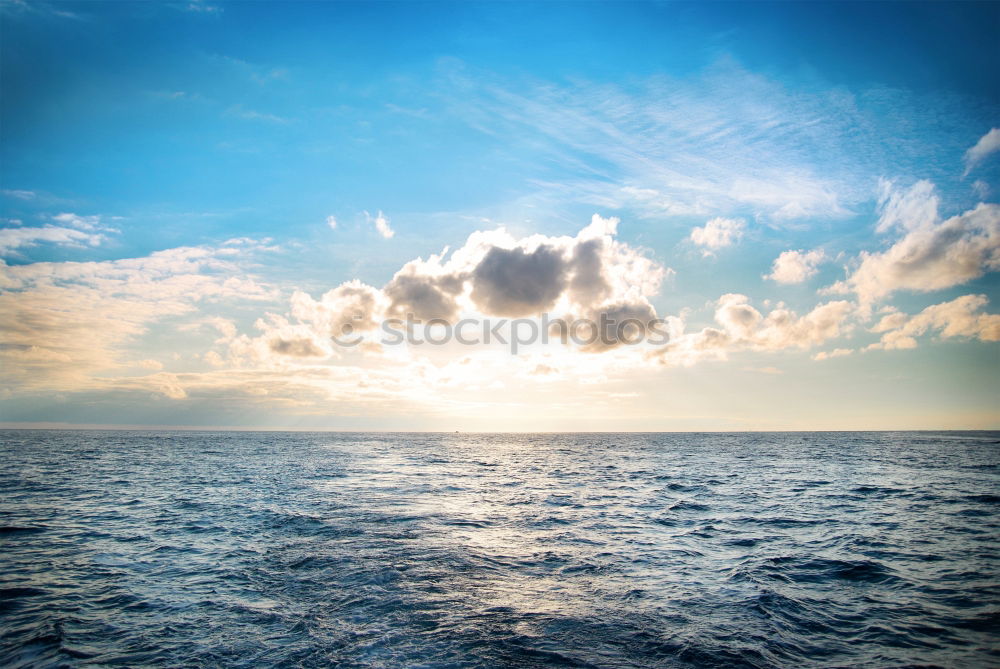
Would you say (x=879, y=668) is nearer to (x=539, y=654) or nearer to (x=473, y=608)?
(x=539, y=654)

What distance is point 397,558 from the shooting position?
1734cm

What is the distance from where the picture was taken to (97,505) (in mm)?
28875

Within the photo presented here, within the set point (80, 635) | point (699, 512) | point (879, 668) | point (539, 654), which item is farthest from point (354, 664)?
point (699, 512)

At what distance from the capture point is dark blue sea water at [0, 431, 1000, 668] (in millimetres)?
10445

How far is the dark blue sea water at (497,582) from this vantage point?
10.4m

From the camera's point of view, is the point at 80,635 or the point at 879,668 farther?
the point at 80,635

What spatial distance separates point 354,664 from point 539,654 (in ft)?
12.6

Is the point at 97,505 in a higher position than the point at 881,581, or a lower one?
lower

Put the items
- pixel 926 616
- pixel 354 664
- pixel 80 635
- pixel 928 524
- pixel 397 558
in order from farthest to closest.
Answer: pixel 928 524 → pixel 397 558 → pixel 926 616 → pixel 80 635 → pixel 354 664

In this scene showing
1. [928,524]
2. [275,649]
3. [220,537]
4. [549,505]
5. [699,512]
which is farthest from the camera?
[549,505]

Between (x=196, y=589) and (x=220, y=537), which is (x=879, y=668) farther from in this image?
(x=220, y=537)

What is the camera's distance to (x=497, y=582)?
48.8 feet

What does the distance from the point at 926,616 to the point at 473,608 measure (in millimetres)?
11846

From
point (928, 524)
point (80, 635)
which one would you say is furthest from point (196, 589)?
point (928, 524)
